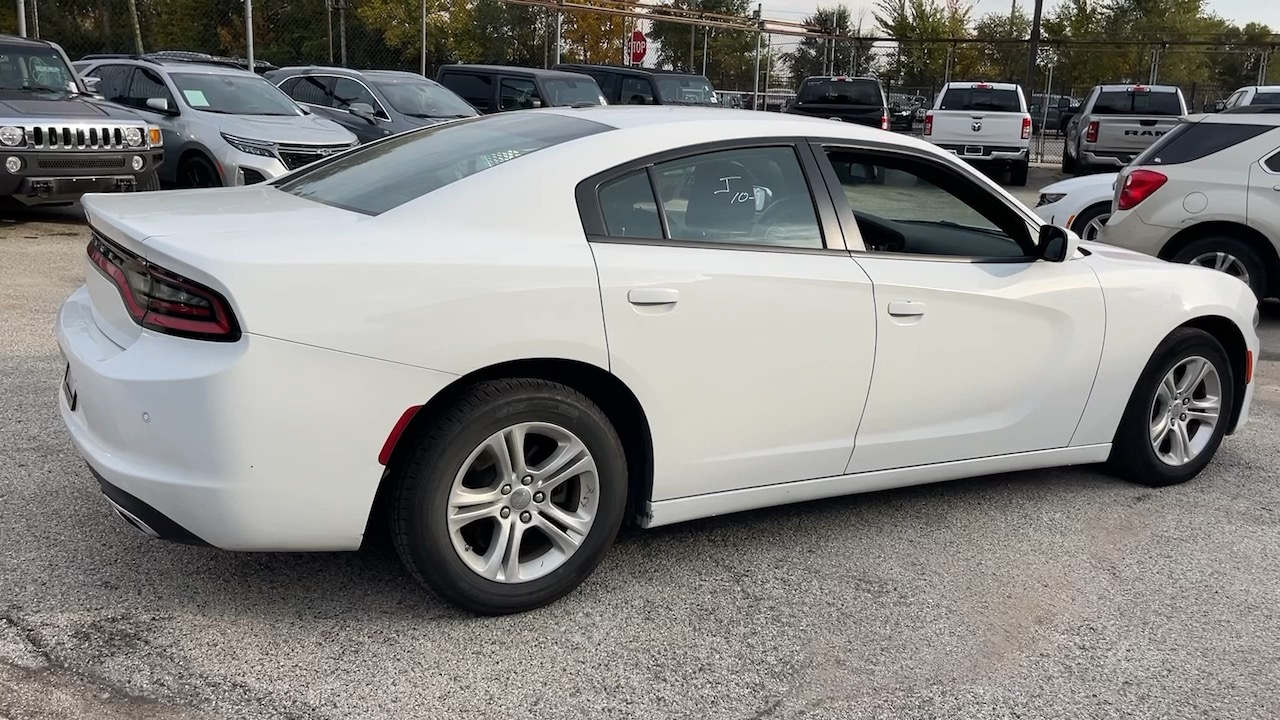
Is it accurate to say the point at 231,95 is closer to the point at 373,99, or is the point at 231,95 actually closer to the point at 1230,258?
the point at 373,99

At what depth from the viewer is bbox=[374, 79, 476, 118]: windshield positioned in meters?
14.6

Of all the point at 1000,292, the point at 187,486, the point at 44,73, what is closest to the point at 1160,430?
the point at 1000,292

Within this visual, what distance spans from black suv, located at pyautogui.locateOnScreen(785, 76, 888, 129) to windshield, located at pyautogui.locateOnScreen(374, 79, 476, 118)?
26.8ft

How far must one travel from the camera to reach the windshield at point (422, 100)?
1459 centimetres

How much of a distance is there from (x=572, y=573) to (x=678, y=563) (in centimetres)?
54

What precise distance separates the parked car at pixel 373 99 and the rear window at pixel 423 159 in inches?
386

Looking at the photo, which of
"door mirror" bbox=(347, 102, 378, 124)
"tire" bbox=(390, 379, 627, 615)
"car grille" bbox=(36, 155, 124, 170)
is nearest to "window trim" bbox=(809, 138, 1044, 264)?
"tire" bbox=(390, 379, 627, 615)

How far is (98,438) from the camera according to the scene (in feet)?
10.7

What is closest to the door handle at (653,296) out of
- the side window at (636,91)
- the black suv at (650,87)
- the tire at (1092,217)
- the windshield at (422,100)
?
the tire at (1092,217)

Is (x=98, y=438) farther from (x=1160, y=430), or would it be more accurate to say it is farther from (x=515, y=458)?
(x=1160, y=430)

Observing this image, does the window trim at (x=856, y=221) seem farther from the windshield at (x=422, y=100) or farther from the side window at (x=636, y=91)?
the side window at (x=636, y=91)

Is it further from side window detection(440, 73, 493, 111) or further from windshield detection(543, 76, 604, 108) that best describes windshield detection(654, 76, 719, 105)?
side window detection(440, 73, 493, 111)

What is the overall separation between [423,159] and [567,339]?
1.05 m

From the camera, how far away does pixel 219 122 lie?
38.4ft
